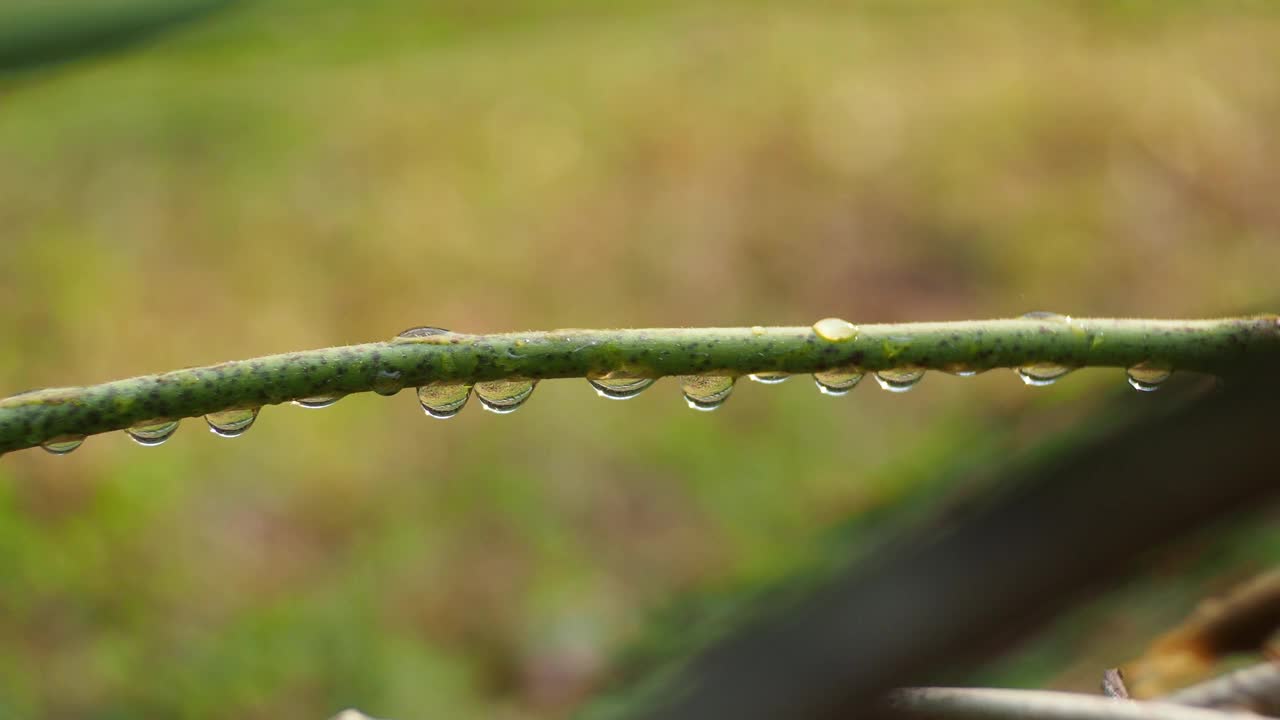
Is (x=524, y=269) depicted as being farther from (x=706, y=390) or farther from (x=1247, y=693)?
(x=1247, y=693)

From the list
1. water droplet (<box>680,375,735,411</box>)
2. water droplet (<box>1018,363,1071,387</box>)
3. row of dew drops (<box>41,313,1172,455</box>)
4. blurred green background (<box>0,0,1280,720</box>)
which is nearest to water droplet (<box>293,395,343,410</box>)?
row of dew drops (<box>41,313,1172,455</box>)

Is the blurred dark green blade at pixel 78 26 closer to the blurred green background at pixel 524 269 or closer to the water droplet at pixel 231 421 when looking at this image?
the blurred green background at pixel 524 269

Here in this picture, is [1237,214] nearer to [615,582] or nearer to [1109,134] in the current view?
[1109,134]

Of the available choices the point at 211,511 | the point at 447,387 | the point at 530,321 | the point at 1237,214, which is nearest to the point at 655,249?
the point at 530,321

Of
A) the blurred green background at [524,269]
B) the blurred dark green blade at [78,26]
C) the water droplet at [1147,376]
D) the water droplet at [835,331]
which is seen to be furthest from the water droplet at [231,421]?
the blurred dark green blade at [78,26]

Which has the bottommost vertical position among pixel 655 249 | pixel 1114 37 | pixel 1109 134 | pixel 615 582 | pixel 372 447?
pixel 615 582

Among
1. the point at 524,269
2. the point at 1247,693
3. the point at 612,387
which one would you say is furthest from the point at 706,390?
the point at 524,269
